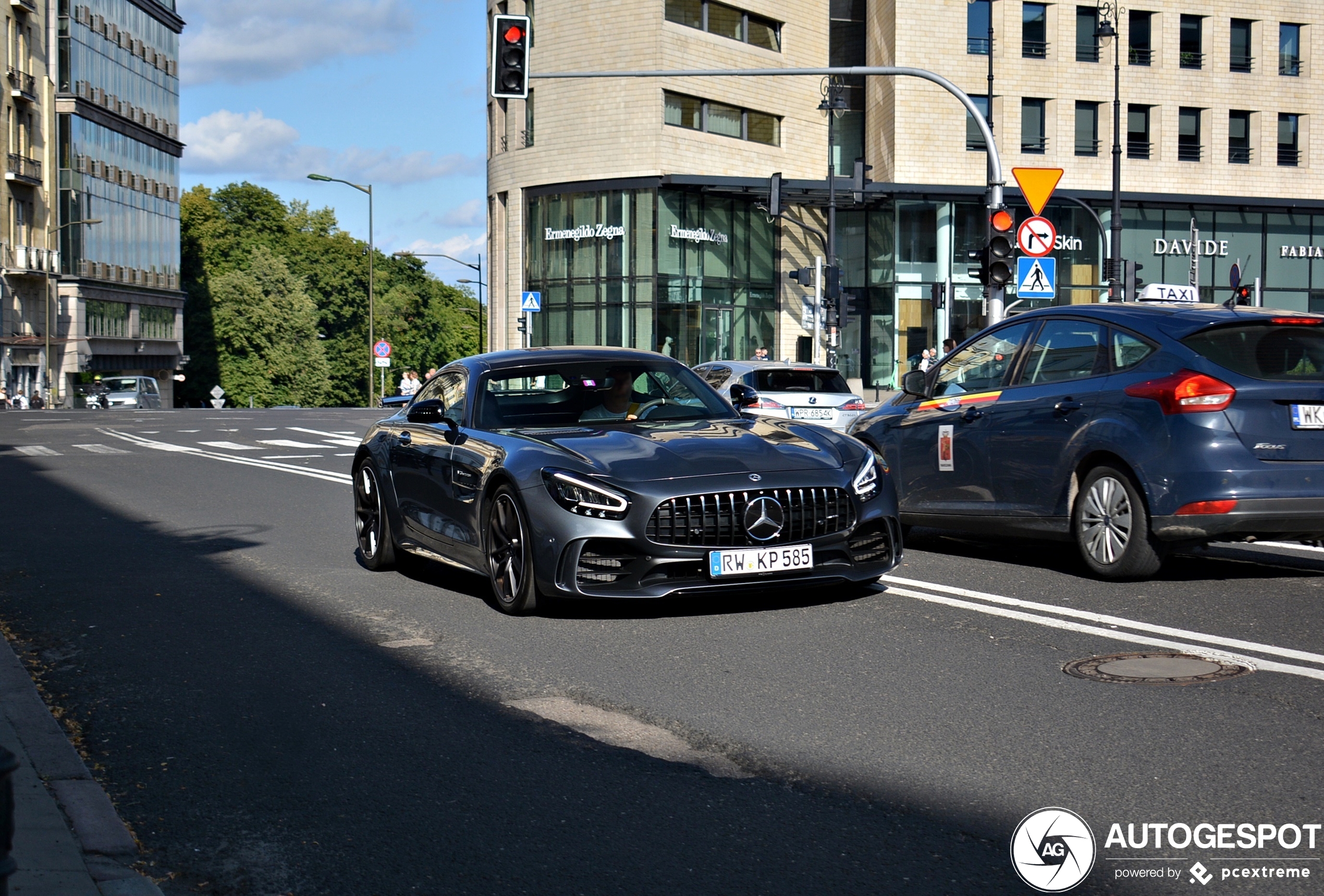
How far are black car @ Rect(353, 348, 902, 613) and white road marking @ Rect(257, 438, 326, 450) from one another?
1922 cm

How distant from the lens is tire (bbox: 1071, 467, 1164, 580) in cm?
873

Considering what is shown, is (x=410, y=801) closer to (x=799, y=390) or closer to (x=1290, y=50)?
(x=799, y=390)

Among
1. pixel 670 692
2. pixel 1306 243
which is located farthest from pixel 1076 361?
pixel 1306 243

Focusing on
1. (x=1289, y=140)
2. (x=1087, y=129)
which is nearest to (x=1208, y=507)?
(x=1087, y=129)

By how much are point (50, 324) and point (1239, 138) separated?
53.3 metres

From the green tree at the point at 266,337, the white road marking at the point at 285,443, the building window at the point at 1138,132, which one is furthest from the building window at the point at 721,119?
the green tree at the point at 266,337

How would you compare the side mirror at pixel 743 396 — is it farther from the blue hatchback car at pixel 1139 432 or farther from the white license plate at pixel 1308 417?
the white license plate at pixel 1308 417

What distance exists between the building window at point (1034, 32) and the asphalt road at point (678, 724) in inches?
1814

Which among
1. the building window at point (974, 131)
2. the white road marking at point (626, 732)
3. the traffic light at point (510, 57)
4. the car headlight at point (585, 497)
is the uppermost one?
the building window at point (974, 131)

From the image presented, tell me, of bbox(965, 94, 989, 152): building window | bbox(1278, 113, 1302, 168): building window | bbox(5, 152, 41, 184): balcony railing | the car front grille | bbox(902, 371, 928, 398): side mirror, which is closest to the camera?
the car front grille

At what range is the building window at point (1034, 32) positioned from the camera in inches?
2105

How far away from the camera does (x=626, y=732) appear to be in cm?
543

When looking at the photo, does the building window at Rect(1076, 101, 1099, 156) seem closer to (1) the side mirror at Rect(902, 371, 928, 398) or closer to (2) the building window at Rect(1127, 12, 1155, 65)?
(2) the building window at Rect(1127, 12, 1155, 65)

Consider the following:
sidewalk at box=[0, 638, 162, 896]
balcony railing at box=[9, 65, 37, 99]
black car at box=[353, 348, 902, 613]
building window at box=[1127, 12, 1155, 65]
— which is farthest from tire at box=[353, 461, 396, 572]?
balcony railing at box=[9, 65, 37, 99]
